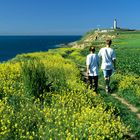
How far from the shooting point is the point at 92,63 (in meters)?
20.1

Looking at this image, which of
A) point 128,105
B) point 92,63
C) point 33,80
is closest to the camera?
point 33,80

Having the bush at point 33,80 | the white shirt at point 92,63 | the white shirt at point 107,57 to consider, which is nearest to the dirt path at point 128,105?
the white shirt at point 107,57

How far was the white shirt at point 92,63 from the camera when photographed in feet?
65.9

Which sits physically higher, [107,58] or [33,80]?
[107,58]

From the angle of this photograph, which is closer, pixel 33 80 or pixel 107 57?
pixel 33 80

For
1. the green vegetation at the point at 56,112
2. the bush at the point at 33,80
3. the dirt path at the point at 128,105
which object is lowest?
the dirt path at the point at 128,105

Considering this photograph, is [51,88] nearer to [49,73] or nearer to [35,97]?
[35,97]

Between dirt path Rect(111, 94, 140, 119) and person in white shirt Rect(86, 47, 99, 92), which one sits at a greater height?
person in white shirt Rect(86, 47, 99, 92)

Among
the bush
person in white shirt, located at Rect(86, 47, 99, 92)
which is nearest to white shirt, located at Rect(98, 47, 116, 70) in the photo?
person in white shirt, located at Rect(86, 47, 99, 92)

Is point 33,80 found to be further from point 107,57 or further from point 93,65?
point 107,57

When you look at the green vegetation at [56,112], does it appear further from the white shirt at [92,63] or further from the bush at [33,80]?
the white shirt at [92,63]

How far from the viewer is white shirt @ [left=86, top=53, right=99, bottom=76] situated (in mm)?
20078

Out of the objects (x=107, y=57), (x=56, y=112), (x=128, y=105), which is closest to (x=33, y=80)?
(x=56, y=112)

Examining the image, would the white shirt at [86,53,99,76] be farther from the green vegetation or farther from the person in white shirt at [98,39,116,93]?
→ the green vegetation
